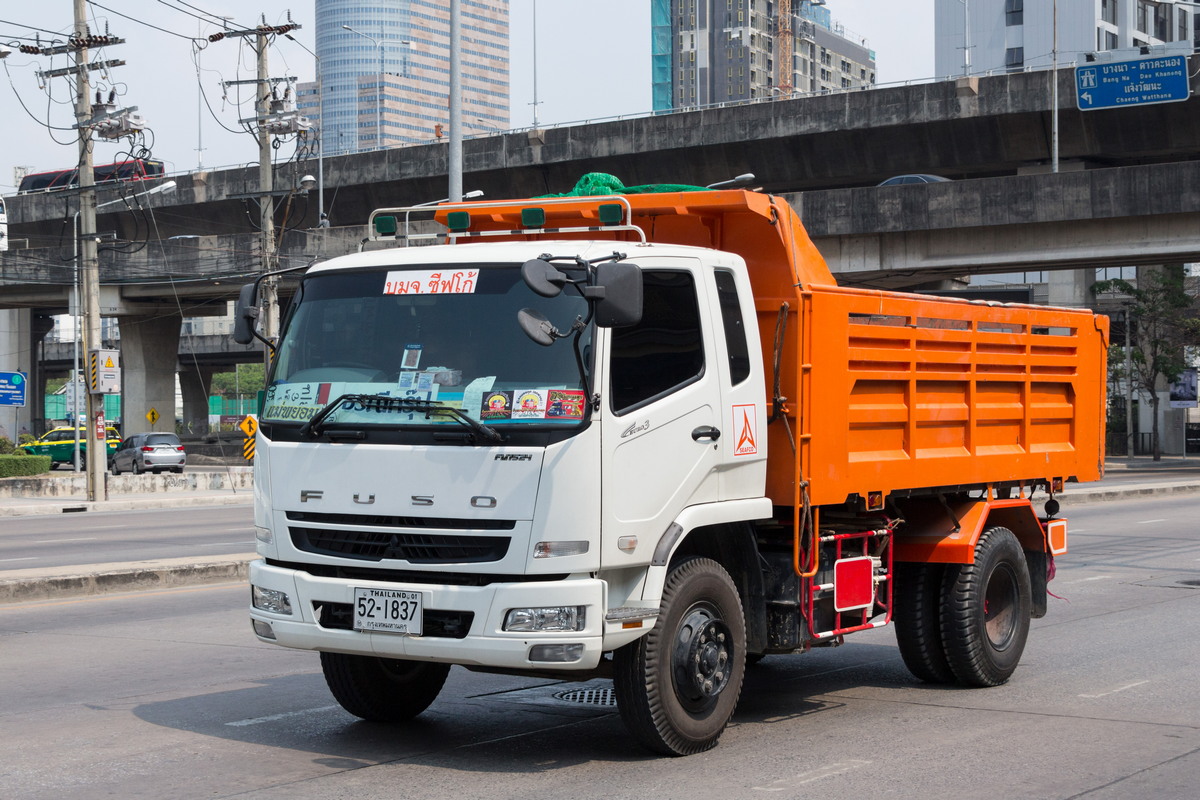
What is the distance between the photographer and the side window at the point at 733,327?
23.2 feet

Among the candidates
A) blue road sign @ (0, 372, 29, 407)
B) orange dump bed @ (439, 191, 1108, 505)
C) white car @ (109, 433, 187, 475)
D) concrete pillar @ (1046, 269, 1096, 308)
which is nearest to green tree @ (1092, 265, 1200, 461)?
concrete pillar @ (1046, 269, 1096, 308)

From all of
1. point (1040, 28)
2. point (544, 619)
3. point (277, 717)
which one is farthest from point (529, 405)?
point (1040, 28)

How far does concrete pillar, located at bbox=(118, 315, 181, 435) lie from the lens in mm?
60344

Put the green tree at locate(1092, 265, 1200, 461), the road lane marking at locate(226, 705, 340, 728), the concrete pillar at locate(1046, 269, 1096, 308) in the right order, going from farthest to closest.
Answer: the green tree at locate(1092, 265, 1200, 461) → the concrete pillar at locate(1046, 269, 1096, 308) → the road lane marking at locate(226, 705, 340, 728)

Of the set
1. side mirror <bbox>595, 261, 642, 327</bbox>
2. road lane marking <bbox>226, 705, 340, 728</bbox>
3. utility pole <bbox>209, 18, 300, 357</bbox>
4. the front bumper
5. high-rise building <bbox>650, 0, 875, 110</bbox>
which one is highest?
high-rise building <bbox>650, 0, 875, 110</bbox>

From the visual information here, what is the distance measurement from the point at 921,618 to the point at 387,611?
12.5ft

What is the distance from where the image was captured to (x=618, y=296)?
6238mm

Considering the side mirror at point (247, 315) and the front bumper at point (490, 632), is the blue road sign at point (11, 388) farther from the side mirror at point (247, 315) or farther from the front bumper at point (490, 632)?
the front bumper at point (490, 632)

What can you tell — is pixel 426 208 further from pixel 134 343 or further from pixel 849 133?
pixel 134 343

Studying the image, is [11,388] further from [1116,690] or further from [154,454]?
[1116,690]

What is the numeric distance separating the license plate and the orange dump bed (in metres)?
2.14

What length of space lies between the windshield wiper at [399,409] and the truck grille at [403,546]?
0.46 metres

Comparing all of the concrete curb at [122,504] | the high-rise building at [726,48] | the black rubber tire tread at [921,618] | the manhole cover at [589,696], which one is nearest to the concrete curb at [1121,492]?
the concrete curb at [122,504]

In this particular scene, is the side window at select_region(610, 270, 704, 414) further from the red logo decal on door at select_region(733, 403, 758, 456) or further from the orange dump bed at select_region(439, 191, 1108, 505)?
the orange dump bed at select_region(439, 191, 1108, 505)
